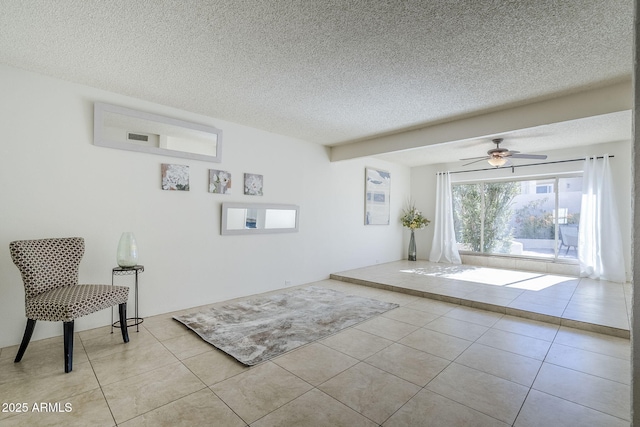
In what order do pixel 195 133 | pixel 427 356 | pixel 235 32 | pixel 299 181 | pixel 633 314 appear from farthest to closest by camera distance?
pixel 299 181, pixel 195 133, pixel 427 356, pixel 235 32, pixel 633 314

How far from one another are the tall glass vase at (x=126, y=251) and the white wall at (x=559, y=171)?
6.40m

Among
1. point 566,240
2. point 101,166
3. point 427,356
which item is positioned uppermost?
point 101,166

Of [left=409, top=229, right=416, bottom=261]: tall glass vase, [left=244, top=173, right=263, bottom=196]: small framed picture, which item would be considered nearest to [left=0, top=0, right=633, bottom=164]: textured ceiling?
[left=244, top=173, right=263, bottom=196]: small framed picture

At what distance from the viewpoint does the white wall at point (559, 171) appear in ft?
16.7

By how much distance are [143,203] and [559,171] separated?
702 cm

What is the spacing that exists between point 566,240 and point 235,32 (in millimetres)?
6838

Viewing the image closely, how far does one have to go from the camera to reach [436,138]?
4168mm

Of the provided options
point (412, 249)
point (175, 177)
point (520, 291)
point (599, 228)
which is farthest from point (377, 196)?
point (175, 177)

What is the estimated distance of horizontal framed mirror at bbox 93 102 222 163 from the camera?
10.4ft

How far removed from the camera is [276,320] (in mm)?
3371

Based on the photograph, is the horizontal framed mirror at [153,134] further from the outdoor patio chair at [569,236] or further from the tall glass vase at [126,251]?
the outdoor patio chair at [569,236]

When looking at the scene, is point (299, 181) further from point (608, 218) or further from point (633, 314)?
point (608, 218)

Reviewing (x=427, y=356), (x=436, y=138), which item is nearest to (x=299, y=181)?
(x=436, y=138)

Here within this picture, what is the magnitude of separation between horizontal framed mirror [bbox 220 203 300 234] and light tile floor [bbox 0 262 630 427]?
151 cm
